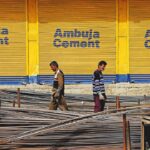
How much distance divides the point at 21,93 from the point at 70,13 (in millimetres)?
4672

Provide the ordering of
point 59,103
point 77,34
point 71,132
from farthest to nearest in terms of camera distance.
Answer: point 77,34, point 59,103, point 71,132

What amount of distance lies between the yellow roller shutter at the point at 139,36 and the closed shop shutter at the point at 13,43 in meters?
4.01

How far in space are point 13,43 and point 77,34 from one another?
2.42m

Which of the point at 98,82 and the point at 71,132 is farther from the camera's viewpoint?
the point at 98,82

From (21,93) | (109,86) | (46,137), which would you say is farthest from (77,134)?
(109,86)

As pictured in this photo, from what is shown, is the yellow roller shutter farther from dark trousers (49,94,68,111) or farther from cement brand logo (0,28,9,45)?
dark trousers (49,94,68,111)

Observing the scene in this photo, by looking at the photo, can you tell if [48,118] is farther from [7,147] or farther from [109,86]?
[109,86]

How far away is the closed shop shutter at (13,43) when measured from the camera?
20.7 metres

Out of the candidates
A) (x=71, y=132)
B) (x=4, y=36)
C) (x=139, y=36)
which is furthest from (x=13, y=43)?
(x=71, y=132)

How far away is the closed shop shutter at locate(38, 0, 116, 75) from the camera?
20688 millimetres

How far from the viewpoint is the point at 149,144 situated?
31.2 feet

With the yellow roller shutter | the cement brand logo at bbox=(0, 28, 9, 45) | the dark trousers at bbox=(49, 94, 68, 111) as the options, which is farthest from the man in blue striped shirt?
the cement brand logo at bbox=(0, 28, 9, 45)

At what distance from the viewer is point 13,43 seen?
824 inches

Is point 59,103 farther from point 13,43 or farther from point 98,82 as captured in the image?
point 13,43
